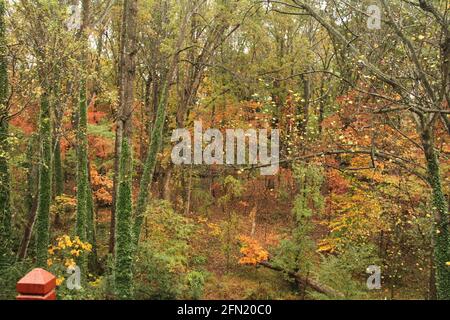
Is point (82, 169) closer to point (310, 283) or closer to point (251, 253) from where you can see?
point (251, 253)

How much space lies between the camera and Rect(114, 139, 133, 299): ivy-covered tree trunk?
966cm

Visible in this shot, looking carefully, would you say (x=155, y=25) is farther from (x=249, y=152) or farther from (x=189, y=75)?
(x=249, y=152)

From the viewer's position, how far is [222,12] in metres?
14.5

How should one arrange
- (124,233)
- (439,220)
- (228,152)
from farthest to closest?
(228,152), (124,233), (439,220)

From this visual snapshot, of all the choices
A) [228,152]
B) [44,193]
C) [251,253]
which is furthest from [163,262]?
[228,152]

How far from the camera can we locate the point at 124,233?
A: 32.3ft

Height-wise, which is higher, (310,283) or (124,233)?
(124,233)

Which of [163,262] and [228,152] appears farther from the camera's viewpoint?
[228,152]

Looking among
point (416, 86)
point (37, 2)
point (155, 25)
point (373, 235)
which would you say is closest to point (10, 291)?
point (37, 2)

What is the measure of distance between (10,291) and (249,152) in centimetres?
1115

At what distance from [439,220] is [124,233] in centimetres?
690

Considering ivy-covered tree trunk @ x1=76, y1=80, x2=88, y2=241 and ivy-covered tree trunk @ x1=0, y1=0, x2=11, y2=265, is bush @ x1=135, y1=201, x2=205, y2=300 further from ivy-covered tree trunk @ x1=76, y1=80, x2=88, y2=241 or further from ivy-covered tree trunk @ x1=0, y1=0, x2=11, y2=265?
ivy-covered tree trunk @ x1=0, y1=0, x2=11, y2=265

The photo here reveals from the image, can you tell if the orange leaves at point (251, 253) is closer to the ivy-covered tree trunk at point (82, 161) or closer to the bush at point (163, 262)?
the bush at point (163, 262)

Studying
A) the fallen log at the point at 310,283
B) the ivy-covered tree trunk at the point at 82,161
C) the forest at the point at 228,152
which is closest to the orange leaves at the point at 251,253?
the forest at the point at 228,152
